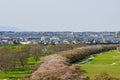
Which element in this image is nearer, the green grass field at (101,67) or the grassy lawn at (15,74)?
the green grass field at (101,67)

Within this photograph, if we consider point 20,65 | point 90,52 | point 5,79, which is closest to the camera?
point 5,79

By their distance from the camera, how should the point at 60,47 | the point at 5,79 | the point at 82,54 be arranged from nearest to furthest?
1. the point at 5,79
2. the point at 82,54
3. the point at 60,47

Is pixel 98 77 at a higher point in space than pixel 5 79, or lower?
higher

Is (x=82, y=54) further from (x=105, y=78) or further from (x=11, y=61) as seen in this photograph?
(x=105, y=78)

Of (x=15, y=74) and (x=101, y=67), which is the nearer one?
(x=15, y=74)

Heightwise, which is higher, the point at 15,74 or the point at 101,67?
the point at 101,67

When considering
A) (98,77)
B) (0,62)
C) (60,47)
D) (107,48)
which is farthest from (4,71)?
(107,48)

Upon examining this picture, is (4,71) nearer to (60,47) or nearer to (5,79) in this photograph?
(5,79)

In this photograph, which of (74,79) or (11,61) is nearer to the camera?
(74,79)

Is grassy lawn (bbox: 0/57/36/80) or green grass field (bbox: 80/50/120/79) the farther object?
grassy lawn (bbox: 0/57/36/80)

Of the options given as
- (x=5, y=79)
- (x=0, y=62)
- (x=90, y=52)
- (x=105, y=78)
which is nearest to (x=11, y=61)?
(x=0, y=62)
